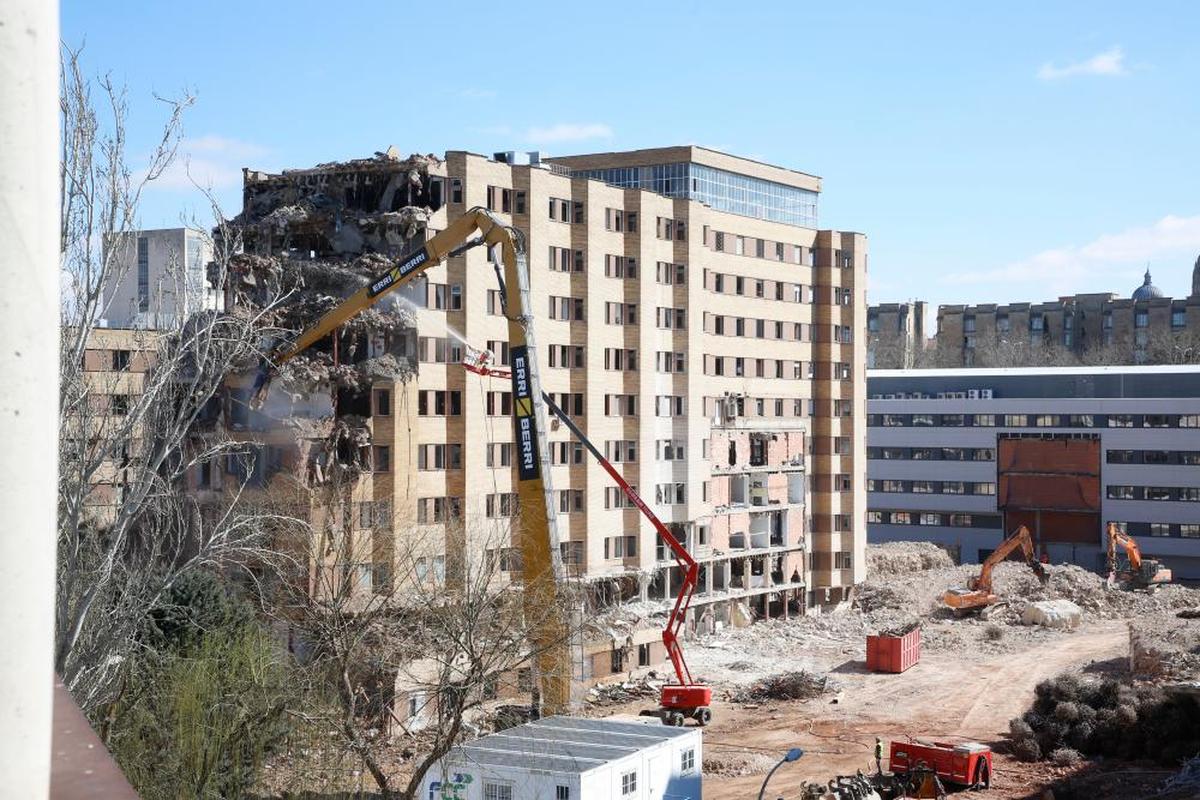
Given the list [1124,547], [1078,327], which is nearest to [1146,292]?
[1078,327]

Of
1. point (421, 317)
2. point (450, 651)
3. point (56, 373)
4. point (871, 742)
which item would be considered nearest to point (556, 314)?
point (421, 317)

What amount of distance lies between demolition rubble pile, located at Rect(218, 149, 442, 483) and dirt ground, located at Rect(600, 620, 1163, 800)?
15.3 meters

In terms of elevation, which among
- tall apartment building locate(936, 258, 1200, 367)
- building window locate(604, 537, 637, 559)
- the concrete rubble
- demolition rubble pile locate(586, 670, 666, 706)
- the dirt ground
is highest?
tall apartment building locate(936, 258, 1200, 367)

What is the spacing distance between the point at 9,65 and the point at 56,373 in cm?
57

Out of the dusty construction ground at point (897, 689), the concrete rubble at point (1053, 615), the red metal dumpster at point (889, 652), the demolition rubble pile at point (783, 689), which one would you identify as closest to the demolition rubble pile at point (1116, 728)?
the dusty construction ground at point (897, 689)

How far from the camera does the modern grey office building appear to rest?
88875mm

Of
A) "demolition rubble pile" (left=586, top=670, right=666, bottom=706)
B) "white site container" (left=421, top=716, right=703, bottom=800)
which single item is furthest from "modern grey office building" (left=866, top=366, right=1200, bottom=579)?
"white site container" (left=421, top=716, right=703, bottom=800)

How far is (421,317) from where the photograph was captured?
47.5 metres

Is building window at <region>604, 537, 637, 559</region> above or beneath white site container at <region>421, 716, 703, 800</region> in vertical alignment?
above

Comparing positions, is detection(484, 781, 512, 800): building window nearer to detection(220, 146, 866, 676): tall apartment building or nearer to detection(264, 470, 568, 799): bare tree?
detection(264, 470, 568, 799): bare tree

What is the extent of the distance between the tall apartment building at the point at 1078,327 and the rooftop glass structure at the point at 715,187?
82937 millimetres

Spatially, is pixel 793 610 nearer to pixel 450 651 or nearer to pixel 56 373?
pixel 450 651

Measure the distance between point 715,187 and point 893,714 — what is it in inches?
1181

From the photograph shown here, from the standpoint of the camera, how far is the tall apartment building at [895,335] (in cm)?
15862
